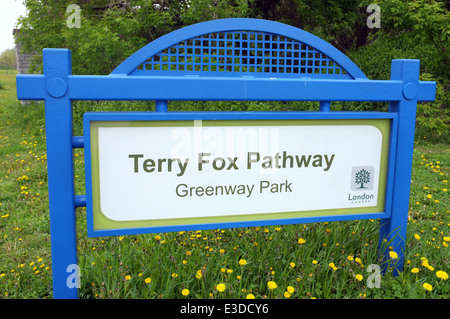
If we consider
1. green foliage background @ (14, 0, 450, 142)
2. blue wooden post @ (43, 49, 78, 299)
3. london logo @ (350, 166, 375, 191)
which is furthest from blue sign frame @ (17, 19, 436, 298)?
green foliage background @ (14, 0, 450, 142)

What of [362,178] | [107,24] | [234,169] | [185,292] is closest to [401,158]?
[362,178]

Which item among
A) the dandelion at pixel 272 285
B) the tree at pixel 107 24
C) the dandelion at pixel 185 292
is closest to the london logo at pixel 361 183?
the dandelion at pixel 272 285

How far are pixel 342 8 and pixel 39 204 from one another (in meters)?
9.24

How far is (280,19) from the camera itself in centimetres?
1024

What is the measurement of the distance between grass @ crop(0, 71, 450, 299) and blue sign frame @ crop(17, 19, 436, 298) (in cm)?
25

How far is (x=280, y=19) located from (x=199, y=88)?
29.7ft

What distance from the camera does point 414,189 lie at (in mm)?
4164

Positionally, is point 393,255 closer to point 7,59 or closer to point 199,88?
point 199,88

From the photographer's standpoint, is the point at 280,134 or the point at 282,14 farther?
the point at 282,14

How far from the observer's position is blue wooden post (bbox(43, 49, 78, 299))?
177 cm

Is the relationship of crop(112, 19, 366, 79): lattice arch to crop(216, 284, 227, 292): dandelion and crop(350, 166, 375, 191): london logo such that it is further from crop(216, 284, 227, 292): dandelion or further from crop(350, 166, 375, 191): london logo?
crop(216, 284, 227, 292): dandelion

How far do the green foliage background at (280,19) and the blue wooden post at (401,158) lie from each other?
515cm
